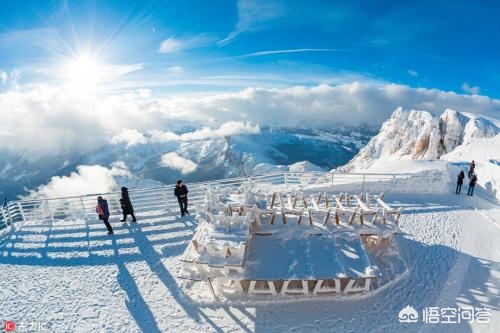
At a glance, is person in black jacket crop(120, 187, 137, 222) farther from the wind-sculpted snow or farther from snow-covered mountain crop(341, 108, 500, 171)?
snow-covered mountain crop(341, 108, 500, 171)

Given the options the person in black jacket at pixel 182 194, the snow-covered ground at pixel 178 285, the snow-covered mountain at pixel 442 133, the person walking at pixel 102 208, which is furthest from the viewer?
the snow-covered mountain at pixel 442 133

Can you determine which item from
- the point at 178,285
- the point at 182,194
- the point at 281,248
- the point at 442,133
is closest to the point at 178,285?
the point at 178,285

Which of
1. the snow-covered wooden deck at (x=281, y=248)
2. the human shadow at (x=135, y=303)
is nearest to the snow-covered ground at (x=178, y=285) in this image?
the human shadow at (x=135, y=303)

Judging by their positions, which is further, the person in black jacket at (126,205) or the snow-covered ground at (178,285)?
the person in black jacket at (126,205)

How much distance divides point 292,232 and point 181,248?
5141 millimetres

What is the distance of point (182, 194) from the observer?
48.0 feet

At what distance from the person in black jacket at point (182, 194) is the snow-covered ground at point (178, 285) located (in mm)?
628

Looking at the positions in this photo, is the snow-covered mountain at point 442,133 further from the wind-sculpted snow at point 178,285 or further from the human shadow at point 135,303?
the human shadow at point 135,303

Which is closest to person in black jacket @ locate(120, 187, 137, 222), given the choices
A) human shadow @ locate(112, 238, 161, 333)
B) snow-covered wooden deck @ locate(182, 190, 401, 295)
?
human shadow @ locate(112, 238, 161, 333)

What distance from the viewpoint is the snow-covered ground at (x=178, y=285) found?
26.0 ft

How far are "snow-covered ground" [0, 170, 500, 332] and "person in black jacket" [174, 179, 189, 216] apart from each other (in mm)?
628

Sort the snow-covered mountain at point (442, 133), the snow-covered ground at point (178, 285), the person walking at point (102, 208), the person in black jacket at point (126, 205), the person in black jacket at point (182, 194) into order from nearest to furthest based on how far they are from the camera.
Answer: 1. the snow-covered ground at point (178, 285)
2. the person walking at point (102, 208)
3. the person in black jacket at point (126, 205)
4. the person in black jacket at point (182, 194)
5. the snow-covered mountain at point (442, 133)

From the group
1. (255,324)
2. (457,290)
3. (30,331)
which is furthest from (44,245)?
(457,290)

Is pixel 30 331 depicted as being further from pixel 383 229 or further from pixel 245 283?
pixel 383 229
